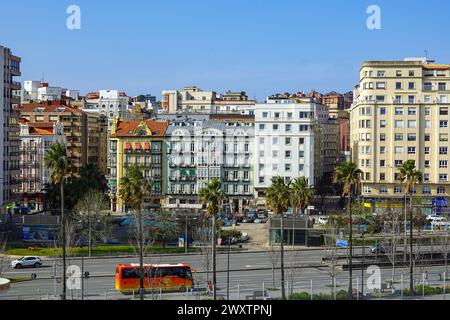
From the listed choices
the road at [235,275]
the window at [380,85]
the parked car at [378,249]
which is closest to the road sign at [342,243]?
the road at [235,275]

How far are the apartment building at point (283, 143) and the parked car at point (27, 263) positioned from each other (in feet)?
74.2

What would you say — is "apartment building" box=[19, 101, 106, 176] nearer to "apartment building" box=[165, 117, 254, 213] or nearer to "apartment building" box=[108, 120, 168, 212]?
"apartment building" box=[108, 120, 168, 212]

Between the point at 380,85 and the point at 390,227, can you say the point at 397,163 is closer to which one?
the point at 380,85

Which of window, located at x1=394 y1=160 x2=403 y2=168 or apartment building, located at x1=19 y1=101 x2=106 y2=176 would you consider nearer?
window, located at x1=394 y1=160 x2=403 y2=168

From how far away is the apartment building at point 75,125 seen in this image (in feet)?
194

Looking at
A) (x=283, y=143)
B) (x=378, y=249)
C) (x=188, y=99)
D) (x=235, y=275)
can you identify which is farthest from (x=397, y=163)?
→ (x=188, y=99)

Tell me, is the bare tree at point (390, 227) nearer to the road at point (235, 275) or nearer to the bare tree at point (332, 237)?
the bare tree at point (332, 237)

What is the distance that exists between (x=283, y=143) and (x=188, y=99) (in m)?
32.4

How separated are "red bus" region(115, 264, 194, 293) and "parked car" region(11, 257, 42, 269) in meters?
6.29

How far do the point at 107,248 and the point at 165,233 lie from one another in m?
2.83

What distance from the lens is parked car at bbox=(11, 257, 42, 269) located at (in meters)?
26.7

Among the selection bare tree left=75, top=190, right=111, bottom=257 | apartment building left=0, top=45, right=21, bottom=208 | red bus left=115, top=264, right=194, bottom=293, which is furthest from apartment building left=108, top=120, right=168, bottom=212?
red bus left=115, top=264, right=194, bottom=293

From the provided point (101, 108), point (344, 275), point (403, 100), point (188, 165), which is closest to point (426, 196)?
point (403, 100)

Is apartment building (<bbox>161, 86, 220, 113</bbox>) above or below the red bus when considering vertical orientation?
above
